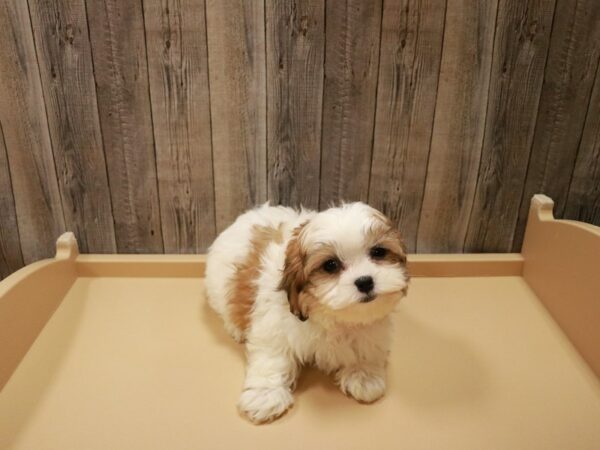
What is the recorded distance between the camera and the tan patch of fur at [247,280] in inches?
66.4

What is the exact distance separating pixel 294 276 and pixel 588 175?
4.55 ft

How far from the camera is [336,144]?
205 centimetres

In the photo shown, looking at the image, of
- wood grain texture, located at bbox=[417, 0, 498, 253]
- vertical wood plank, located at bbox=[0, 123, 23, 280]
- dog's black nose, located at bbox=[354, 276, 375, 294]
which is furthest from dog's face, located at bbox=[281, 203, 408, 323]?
vertical wood plank, located at bbox=[0, 123, 23, 280]

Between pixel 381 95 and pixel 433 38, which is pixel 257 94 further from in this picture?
pixel 433 38

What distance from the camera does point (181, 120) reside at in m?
2.01

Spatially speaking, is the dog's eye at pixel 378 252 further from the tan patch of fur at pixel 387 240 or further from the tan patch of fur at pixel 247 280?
the tan patch of fur at pixel 247 280

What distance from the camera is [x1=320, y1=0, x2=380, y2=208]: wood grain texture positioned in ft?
6.08

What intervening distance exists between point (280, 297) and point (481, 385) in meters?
0.69

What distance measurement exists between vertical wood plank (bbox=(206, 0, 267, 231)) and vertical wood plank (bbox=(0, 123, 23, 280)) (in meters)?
0.80

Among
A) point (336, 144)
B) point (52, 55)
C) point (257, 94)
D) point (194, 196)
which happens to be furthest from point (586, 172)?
point (52, 55)

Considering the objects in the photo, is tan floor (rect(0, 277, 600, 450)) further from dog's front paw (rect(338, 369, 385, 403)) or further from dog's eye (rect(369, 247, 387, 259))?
dog's eye (rect(369, 247, 387, 259))

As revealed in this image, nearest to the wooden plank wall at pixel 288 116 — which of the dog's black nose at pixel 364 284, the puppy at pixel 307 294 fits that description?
the puppy at pixel 307 294

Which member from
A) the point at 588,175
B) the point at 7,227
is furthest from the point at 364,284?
the point at 7,227

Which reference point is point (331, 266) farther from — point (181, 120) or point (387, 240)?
point (181, 120)
